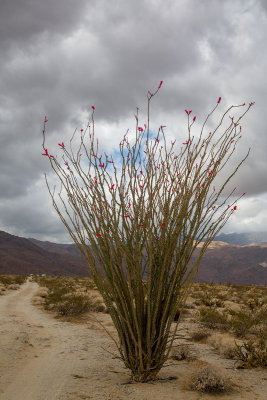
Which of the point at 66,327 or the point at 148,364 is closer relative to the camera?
the point at 148,364

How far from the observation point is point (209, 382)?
3393mm

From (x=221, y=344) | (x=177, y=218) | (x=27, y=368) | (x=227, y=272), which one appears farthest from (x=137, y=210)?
(x=227, y=272)

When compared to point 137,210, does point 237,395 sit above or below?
below

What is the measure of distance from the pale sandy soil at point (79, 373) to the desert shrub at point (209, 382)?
95mm

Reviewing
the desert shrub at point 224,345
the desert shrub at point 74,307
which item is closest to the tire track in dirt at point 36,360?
the desert shrub at point 74,307

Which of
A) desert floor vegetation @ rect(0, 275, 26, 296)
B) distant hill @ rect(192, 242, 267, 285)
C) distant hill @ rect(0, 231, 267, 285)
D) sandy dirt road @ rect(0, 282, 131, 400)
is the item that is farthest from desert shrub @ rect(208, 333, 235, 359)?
distant hill @ rect(192, 242, 267, 285)

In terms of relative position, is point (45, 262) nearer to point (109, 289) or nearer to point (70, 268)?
point (70, 268)

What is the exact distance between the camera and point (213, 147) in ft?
10.9

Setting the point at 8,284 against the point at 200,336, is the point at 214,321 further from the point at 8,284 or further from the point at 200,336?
the point at 8,284

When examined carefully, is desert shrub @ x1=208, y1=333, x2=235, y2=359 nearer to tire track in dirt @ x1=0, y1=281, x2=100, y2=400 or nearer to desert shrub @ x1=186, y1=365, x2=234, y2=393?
desert shrub @ x1=186, y1=365, x2=234, y2=393

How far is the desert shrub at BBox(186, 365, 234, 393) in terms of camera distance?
3.38 m

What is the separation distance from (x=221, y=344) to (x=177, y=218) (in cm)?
378

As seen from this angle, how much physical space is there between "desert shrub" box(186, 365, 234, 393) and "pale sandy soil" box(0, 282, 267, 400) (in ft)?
0.31

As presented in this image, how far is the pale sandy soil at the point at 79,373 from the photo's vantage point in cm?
324
